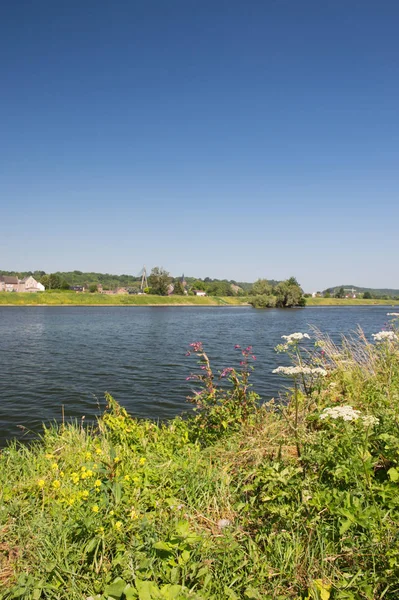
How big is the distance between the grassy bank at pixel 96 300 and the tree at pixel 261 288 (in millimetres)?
16748

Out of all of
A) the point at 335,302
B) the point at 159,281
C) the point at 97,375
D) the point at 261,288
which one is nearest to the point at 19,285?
the point at 159,281

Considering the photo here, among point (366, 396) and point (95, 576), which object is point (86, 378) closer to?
point (366, 396)

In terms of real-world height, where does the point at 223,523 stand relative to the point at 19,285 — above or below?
below

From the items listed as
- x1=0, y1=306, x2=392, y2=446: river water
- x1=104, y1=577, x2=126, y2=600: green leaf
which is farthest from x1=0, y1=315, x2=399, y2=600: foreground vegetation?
x1=0, y1=306, x2=392, y2=446: river water

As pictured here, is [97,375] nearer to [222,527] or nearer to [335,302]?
[222,527]

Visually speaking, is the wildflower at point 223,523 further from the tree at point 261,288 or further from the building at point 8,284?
the building at point 8,284

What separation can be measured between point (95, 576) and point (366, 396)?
4.82 meters

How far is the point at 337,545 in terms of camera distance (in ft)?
10.2

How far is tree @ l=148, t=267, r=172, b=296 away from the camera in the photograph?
128750 millimetres

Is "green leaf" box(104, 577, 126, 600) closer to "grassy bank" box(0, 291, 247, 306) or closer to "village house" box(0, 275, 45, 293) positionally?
"grassy bank" box(0, 291, 247, 306)

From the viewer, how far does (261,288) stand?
99.9 m

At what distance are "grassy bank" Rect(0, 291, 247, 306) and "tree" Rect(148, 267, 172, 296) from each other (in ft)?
57.5

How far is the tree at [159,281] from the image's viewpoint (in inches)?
5069

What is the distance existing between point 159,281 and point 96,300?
35.2 m
